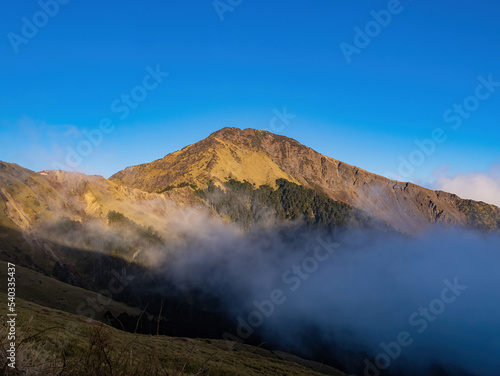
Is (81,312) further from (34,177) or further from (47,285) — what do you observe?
(34,177)

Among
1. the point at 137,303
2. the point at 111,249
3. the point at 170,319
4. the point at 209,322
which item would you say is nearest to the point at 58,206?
the point at 111,249

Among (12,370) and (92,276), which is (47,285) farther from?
(12,370)

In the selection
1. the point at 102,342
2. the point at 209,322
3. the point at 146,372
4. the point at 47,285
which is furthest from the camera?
the point at 209,322

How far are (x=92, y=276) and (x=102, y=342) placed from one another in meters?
188

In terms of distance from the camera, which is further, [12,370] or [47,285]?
[47,285]

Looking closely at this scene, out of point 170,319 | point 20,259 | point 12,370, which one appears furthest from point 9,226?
point 12,370

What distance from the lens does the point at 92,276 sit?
165250 millimetres

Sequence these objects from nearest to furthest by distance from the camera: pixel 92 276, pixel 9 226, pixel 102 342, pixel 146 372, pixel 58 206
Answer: pixel 102 342 < pixel 146 372 < pixel 9 226 < pixel 92 276 < pixel 58 206

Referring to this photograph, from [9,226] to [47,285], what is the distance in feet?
202

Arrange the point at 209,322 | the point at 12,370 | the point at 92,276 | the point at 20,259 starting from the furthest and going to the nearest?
the point at 209,322 → the point at 92,276 → the point at 20,259 → the point at 12,370

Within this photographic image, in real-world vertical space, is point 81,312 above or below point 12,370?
below

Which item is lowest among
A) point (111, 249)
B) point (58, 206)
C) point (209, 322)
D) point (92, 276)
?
point (209, 322)

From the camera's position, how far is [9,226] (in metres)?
138

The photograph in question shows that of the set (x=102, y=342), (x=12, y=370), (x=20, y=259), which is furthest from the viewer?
(x=20, y=259)
